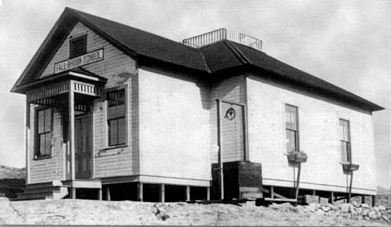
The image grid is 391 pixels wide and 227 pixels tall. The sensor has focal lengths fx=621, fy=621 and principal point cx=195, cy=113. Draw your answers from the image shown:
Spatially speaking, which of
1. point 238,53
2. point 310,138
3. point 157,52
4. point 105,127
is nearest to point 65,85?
point 105,127

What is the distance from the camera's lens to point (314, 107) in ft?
82.6

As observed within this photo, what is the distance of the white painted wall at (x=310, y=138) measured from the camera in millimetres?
21953

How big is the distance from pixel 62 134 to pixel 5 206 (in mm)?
6873

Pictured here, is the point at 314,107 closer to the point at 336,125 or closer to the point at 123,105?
the point at 336,125

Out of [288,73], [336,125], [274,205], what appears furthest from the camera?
[336,125]

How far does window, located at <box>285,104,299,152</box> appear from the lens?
23.6 metres

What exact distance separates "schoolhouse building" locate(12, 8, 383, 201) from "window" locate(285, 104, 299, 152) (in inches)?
1.6

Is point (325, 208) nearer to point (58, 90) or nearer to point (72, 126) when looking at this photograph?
point (72, 126)

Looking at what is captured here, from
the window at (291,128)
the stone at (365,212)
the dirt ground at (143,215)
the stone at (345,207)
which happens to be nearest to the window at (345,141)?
the window at (291,128)

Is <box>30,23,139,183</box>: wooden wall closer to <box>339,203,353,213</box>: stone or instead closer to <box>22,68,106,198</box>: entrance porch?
<box>22,68,106,198</box>: entrance porch

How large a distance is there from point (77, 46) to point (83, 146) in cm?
376

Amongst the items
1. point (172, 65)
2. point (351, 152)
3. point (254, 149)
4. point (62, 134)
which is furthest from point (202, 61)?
point (351, 152)

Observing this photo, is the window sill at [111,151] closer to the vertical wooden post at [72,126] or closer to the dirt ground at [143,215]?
the vertical wooden post at [72,126]

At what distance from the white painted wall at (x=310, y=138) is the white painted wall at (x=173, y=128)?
178 centimetres
